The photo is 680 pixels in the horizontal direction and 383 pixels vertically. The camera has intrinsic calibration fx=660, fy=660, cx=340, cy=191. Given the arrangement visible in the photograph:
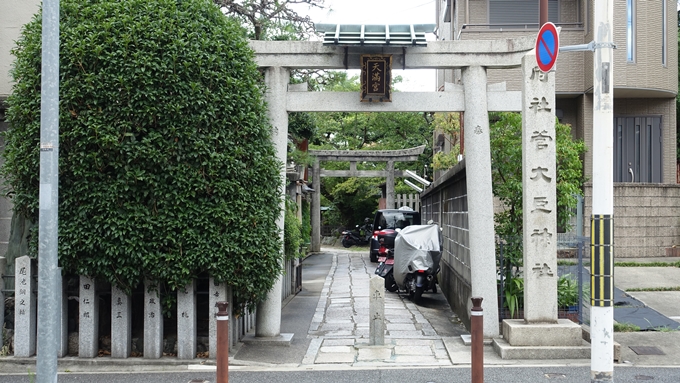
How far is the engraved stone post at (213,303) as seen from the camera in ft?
31.2

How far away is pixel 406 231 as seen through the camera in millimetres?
16484

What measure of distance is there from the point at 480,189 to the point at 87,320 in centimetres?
632

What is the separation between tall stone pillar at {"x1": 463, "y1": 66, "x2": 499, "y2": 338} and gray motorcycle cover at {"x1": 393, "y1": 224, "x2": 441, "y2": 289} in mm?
5159

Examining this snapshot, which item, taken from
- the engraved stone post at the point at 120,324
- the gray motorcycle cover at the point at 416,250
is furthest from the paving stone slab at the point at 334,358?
the gray motorcycle cover at the point at 416,250

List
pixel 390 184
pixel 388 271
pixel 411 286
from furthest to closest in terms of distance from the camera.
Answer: pixel 390 184 → pixel 388 271 → pixel 411 286

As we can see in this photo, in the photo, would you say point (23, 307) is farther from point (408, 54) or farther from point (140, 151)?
point (408, 54)

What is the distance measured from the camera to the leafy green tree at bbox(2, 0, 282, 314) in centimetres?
903

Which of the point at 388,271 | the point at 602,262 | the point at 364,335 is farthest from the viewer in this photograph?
the point at 388,271

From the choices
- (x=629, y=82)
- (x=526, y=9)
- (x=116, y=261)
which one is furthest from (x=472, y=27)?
(x=116, y=261)

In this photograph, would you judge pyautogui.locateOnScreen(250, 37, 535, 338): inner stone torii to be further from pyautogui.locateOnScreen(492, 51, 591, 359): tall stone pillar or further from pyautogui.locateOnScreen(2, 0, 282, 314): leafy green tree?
pyautogui.locateOnScreen(2, 0, 282, 314): leafy green tree

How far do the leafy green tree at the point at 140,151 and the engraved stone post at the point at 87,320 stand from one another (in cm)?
23

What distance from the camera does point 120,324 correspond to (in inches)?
373

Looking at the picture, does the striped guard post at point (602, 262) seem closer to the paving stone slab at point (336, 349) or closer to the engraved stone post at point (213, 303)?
the paving stone slab at point (336, 349)

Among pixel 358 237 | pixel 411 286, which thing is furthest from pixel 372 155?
pixel 411 286
